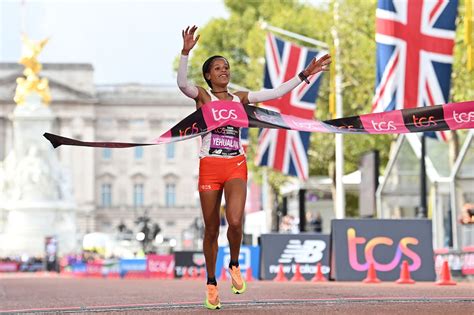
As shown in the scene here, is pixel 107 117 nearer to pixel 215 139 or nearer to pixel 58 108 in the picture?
pixel 58 108

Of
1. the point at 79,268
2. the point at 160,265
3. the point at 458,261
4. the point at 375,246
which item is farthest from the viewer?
the point at 79,268

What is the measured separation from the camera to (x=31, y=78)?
231ft

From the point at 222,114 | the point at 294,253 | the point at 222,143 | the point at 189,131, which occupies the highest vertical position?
the point at 222,114

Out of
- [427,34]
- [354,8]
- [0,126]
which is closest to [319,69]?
[427,34]

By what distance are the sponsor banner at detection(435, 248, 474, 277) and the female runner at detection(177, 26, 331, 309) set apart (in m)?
15.7

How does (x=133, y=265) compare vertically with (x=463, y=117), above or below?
below

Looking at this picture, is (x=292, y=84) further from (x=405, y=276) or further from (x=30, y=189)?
(x=30, y=189)

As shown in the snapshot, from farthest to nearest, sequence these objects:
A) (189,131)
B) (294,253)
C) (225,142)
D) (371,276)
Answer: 1. (294,253)
2. (371,276)
3. (189,131)
4. (225,142)

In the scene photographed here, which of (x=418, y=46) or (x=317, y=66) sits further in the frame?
(x=418, y=46)

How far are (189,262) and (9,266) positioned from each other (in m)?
28.5

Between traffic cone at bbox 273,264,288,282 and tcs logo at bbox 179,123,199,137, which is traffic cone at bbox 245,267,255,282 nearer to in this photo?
traffic cone at bbox 273,264,288,282

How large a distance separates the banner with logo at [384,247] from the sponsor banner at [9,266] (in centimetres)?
4074

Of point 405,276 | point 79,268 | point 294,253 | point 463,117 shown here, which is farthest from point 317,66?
point 79,268

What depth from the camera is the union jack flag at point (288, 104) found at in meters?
35.5
